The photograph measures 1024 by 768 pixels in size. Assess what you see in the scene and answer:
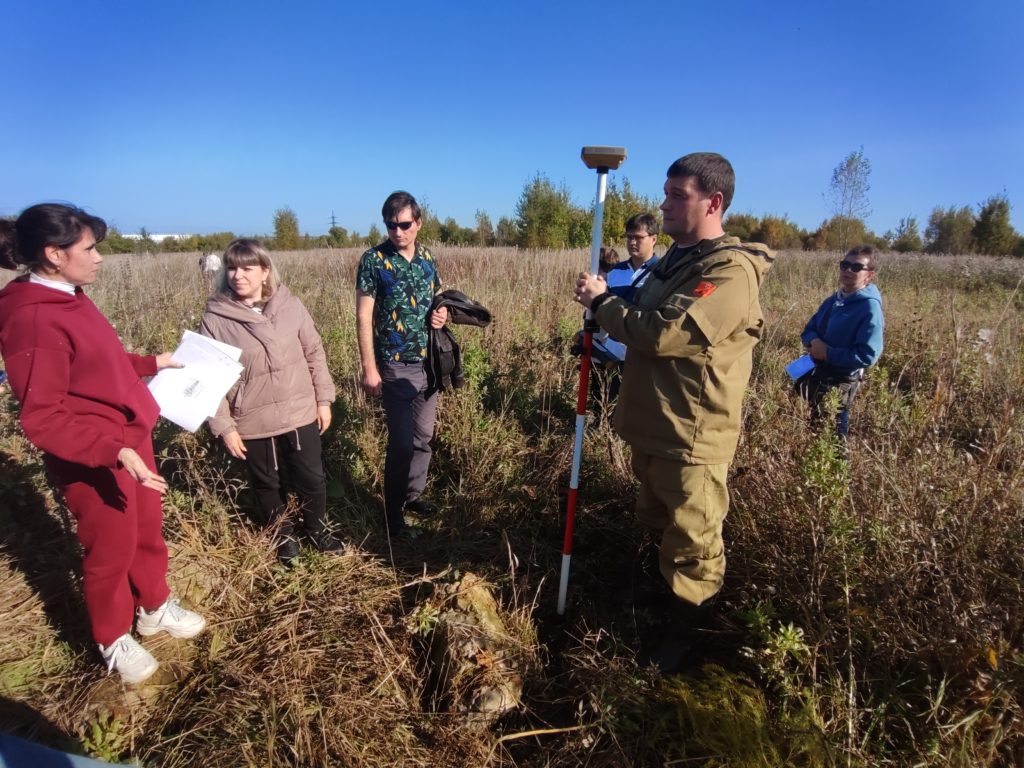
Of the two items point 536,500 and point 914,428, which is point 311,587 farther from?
point 914,428

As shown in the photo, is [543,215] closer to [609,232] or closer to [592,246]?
[609,232]

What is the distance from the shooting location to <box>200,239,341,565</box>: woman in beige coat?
243cm

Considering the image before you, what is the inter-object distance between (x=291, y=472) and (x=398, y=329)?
0.97 meters

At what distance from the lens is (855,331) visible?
3713 millimetres

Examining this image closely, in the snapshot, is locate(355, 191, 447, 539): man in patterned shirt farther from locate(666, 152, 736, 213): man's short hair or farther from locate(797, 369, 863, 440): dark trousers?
locate(797, 369, 863, 440): dark trousers

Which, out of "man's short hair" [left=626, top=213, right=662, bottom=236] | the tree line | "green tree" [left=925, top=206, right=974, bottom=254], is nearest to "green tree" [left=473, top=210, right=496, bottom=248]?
the tree line

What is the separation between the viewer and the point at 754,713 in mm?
1771

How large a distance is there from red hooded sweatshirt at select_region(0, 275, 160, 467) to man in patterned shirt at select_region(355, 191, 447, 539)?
3.60ft

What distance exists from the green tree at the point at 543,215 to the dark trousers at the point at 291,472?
1628cm

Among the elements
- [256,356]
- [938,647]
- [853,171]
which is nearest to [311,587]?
[256,356]

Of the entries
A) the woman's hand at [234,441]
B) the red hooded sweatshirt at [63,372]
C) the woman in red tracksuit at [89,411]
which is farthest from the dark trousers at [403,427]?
the red hooded sweatshirt at [63,372]

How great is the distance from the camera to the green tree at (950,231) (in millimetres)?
29438

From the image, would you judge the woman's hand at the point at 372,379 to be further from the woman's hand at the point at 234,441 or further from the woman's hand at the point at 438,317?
the woman's hand at the point at 234,441

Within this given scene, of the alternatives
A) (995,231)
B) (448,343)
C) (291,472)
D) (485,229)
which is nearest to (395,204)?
(448,343)
